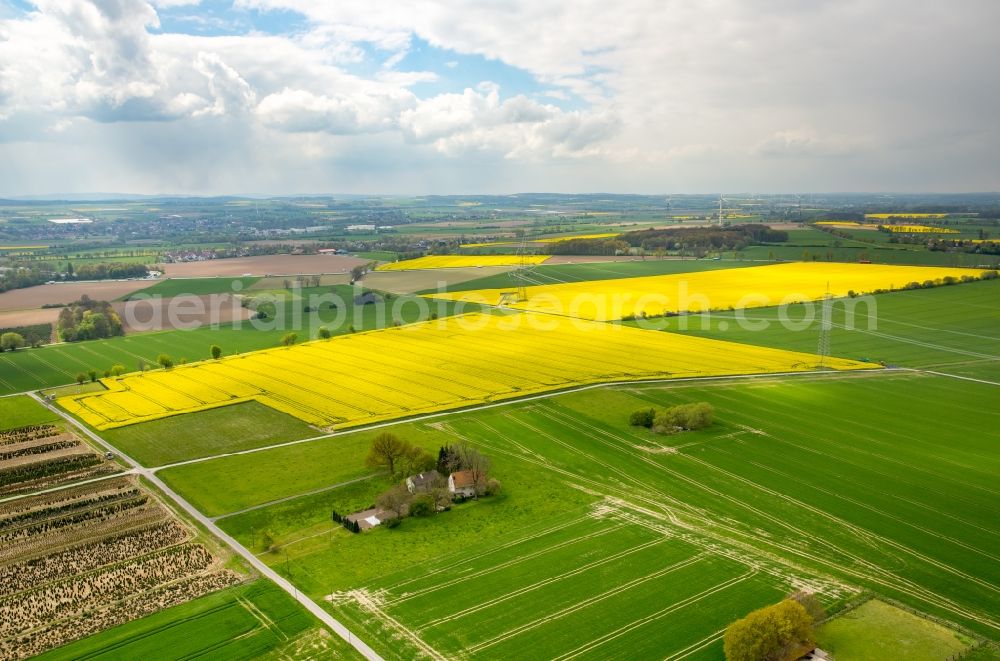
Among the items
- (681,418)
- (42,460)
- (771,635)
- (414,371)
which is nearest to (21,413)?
(42,460)

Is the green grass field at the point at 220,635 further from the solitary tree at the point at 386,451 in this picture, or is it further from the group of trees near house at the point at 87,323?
the group of trees near house at the point at 87,323

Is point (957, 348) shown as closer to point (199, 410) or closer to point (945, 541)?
point (945, 541)

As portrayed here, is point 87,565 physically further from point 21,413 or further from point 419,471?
point 21,413

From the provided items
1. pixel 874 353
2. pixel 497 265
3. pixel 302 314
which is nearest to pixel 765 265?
pixel 497 265

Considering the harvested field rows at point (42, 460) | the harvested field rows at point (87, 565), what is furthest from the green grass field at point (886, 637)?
the harvested field rows at point (42, 460)

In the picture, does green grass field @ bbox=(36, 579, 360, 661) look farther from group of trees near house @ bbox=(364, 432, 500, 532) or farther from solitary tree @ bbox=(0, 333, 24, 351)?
solitary tree @ bbox=(0, 333, 24, 351)
